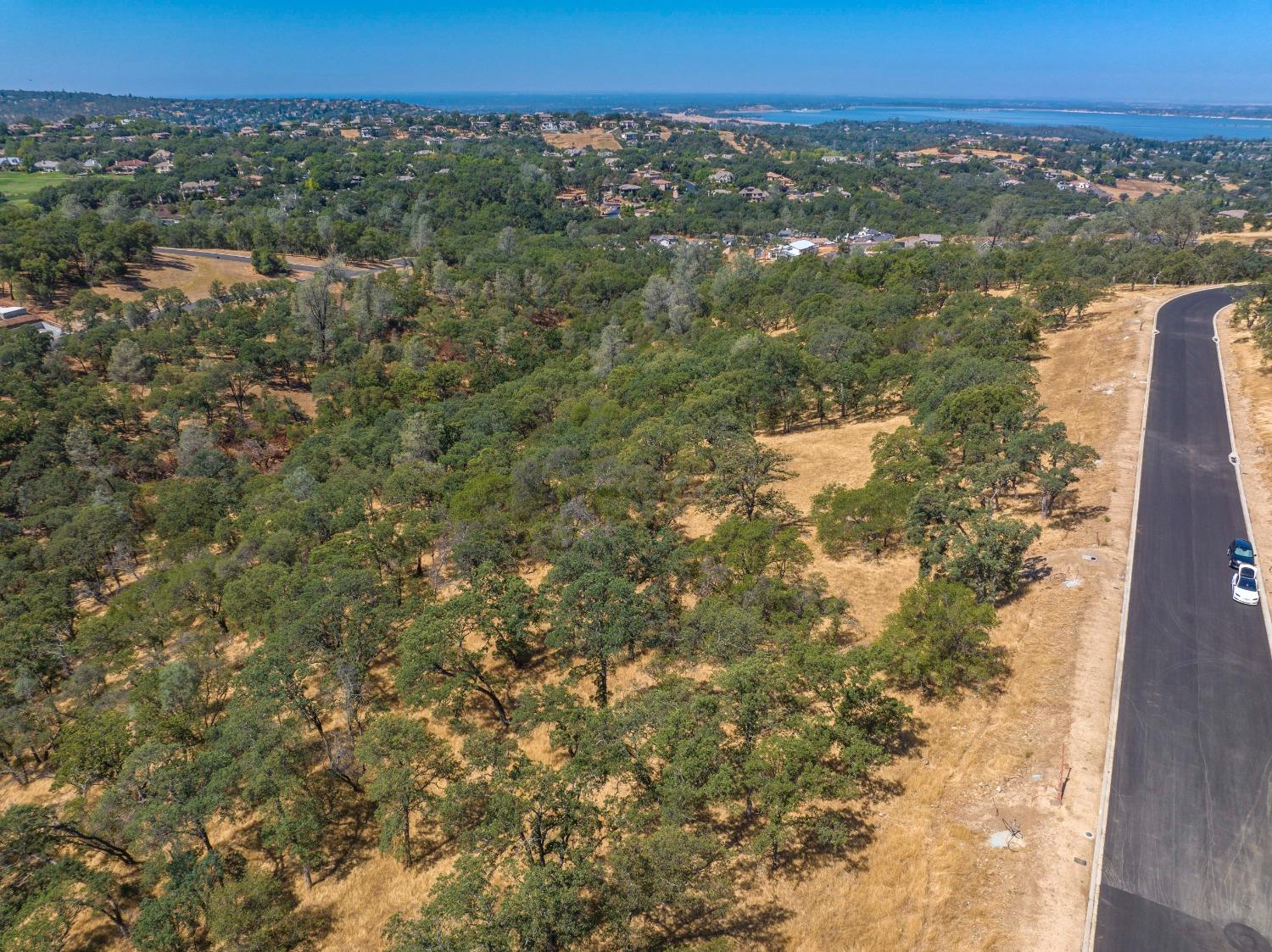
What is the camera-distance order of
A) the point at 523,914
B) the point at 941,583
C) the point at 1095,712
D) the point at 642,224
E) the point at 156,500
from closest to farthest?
the point at 523,914
the point at 1095,712
the point at 941,583
the point at 156,500
the point at 642,224

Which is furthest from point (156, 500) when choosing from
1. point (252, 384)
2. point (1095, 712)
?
point (1095, 712)

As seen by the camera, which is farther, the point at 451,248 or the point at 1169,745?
the point at 451,248

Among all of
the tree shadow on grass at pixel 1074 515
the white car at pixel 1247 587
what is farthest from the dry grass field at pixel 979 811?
the white car at pixel 1247 587

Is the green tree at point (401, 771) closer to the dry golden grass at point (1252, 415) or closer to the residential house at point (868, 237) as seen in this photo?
the dry golden grass at point (1252, 415)

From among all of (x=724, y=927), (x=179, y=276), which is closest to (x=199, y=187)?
(x=179, y=276)

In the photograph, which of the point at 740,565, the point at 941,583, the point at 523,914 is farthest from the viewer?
the point at 740,565

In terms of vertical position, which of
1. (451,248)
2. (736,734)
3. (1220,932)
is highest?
(451,248)

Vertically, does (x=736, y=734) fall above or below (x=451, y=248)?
below

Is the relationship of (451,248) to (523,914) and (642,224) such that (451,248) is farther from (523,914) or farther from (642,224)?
(523,914)
